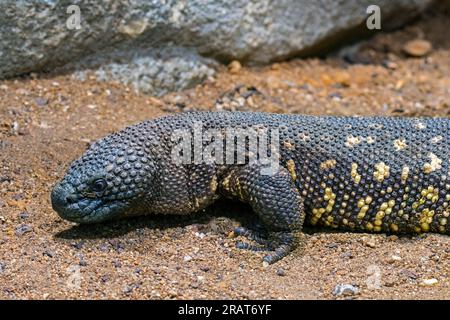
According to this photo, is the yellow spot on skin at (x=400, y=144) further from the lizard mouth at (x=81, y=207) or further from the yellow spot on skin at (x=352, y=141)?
the lizard mouth at (x=81, y=207)

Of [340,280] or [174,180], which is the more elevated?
[174,180]

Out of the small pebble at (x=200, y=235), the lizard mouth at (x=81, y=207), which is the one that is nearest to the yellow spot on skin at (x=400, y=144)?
the small pebble at (x=200, y=235)

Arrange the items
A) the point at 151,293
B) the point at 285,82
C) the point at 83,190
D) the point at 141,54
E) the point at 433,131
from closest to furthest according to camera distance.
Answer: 1. the point at 151,293
2. the point at 83,190
3. the point at 433,131
4. the point at 141,54
5. the point at 285,82

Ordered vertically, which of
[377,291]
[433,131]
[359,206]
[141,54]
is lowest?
[377,291]

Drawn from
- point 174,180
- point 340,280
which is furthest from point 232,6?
point 340,280

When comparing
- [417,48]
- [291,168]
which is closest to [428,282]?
[291,168]

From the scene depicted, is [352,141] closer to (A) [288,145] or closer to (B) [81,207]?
(A) [288,145]

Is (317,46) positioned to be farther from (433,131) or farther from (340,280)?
(340,280)
